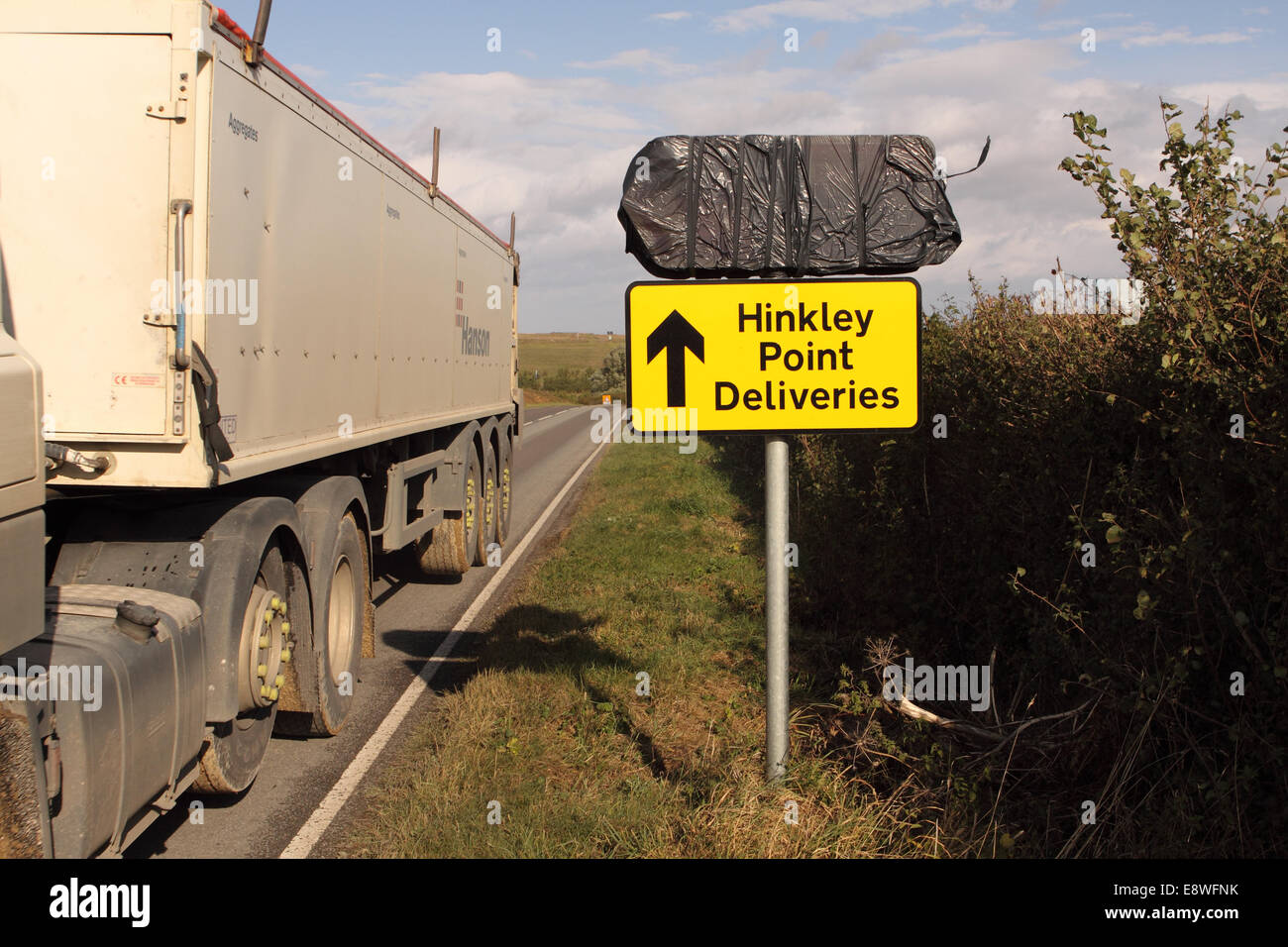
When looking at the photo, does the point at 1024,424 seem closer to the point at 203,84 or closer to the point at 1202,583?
the point at 1202,583

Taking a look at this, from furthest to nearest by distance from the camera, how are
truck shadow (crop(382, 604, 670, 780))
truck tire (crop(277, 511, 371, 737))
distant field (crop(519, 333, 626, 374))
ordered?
distant field (crop(519, 333, 626, 374)) < truck shadow (crop(382, 604, 670, 780)) < truck tire (crop(277, 511, 371, 737))

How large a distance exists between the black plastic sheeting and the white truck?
6.16 ft

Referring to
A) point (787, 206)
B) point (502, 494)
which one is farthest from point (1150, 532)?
point (502, 494)

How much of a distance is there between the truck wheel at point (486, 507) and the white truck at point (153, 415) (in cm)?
518

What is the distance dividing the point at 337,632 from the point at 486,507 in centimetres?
547

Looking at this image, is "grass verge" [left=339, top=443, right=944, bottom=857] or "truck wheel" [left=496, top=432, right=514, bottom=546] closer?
"grass verge" [left=339, top=443, right=944, bottom=857]

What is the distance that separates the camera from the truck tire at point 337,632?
5637mm

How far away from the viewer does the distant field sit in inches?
4167

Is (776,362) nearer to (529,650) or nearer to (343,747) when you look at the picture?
(343,747)

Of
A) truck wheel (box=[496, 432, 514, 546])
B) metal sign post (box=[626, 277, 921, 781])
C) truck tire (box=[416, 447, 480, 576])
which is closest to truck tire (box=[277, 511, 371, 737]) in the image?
metal sign post (box=[626, 277, 921, 781])

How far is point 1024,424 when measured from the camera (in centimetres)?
547
